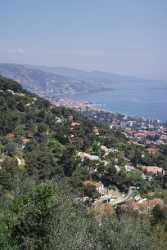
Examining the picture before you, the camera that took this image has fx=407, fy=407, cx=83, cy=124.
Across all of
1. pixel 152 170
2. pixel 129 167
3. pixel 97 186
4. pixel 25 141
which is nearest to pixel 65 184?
pixel 97 186

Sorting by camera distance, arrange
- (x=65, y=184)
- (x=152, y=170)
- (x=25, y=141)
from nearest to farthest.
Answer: (x=65, y=184) < (x=25, y=141) < (x=152, y=170)

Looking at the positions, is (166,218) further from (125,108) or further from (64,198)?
(125,108)

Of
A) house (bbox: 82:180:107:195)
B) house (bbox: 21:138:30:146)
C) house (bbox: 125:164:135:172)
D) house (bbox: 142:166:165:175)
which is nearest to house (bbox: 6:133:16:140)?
house (bbox: 21:138:30:146)

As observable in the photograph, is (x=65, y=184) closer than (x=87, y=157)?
Yes

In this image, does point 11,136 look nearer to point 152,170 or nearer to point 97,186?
point 97,186

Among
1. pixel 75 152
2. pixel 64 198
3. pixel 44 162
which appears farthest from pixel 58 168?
pixel 64 198

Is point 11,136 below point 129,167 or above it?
above

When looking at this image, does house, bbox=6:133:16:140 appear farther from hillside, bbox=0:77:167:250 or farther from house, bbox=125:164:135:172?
house, bbox=125:164:135:172

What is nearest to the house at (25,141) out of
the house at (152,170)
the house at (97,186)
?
the house at (97,186)
